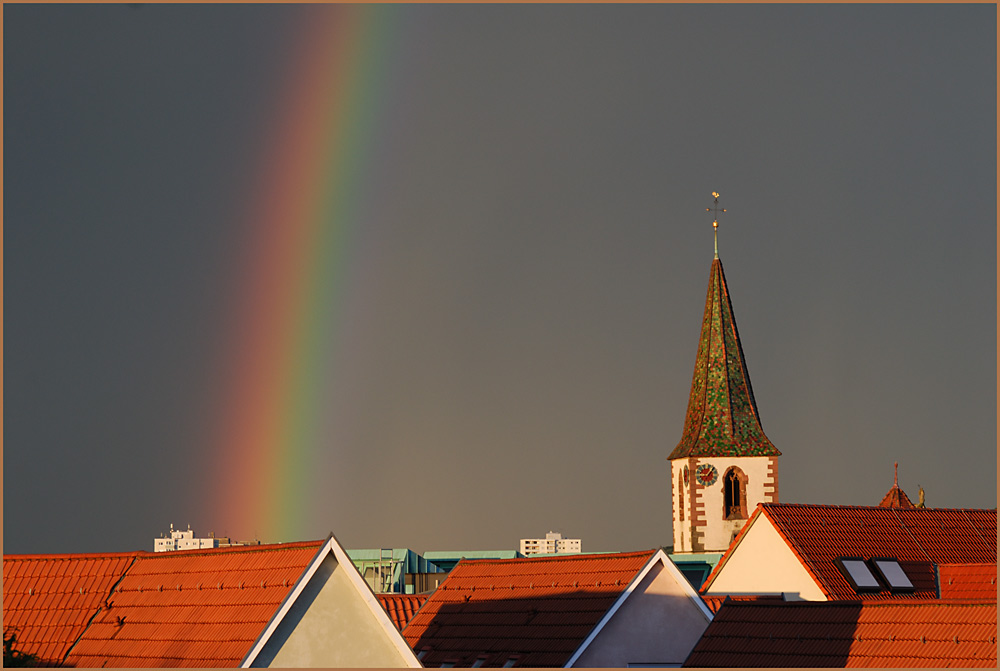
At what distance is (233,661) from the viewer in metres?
21.5

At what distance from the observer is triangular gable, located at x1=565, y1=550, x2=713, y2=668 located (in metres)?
32.0

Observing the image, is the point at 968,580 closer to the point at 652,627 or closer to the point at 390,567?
the point at 652,627

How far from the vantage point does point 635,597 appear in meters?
33.1

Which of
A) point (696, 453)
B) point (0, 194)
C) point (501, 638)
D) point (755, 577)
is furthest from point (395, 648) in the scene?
point (696, 453)

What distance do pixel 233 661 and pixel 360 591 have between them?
7.05 ft

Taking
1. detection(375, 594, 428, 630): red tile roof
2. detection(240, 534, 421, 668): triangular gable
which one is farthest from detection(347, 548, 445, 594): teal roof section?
detection(240, 534, 421, 668): triangular gable

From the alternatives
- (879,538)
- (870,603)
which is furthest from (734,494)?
(870,603)

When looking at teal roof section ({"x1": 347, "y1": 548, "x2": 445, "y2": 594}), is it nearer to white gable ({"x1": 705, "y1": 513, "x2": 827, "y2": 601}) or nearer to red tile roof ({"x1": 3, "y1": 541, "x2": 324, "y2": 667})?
white gable ({"x1": 705, "y1": 513, "x2": 827, "y2": 601})

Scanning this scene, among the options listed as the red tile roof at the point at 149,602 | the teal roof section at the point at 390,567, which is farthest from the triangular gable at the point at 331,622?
the teal roof section at the point at 390,567

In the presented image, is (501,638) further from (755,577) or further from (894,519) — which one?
(894,519)

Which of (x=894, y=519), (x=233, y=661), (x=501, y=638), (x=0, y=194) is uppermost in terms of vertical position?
(x=894, y=519)

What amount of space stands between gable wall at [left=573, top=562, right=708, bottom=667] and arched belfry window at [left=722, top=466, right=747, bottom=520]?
162ft

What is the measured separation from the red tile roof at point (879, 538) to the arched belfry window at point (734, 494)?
34673 millimetres

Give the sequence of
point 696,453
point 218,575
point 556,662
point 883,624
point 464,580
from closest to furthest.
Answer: point 218,575 < point 883,624 < point 556,662 < point 464,580 < point 696,453
